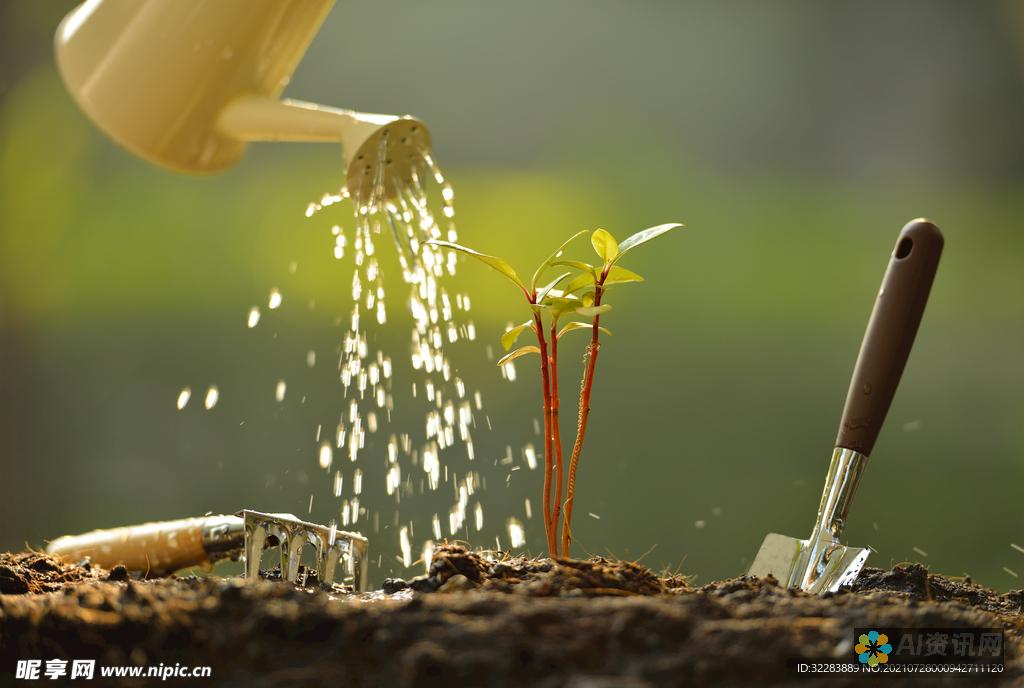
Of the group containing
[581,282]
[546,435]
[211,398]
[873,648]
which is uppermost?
[211,398]

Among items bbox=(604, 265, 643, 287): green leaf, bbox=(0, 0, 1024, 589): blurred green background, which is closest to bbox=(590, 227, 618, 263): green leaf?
bbox=(604, 265, 643, 287): green leaf

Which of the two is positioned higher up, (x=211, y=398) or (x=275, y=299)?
(x=211, y=398)

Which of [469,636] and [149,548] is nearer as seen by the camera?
[469,636]

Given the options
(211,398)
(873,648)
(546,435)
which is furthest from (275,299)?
(211,398)

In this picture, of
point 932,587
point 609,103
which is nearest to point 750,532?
point 609,103

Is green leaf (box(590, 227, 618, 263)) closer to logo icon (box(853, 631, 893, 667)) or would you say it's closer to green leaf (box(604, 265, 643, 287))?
green leaf (box(604, 265, 643, 287))

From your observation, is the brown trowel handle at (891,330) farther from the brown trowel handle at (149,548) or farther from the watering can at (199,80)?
the brown trowel handle at (149,548)

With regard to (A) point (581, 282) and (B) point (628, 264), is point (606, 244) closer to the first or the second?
(A) point (581, 282)
